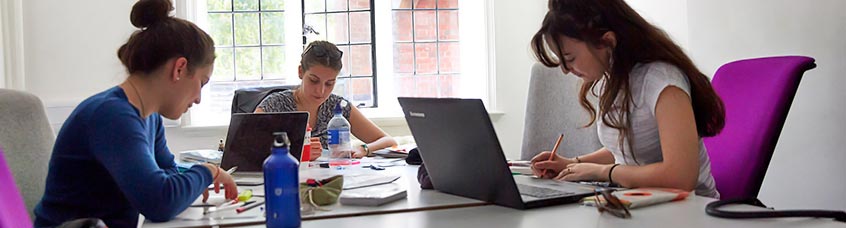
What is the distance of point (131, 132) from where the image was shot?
1513mm

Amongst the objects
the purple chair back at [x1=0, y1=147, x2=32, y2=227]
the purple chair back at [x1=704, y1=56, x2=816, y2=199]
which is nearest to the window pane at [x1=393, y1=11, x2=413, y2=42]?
the purple chair back at [x1=704, y1=56, x2=816, y2=199]

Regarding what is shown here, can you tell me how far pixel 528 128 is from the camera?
2719 mm

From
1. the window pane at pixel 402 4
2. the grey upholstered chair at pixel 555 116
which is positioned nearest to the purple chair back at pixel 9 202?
the grey upholstered chair at pixel 555 116

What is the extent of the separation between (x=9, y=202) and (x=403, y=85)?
3934mm

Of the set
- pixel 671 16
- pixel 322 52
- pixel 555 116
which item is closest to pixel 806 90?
pixel 555 116

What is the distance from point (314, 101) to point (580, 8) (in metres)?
1.62

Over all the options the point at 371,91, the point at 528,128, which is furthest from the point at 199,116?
the point at 528,128

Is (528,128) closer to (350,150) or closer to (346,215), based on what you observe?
(350,150)

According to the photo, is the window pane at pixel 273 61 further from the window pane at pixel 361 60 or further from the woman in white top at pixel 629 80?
the woman in white top at pixel 629 80

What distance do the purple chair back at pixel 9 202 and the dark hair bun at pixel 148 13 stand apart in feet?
1.96

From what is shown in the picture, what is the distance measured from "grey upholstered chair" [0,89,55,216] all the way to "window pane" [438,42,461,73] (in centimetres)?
329

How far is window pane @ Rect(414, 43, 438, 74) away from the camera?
16.5ft

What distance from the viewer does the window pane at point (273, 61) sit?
4824 mm

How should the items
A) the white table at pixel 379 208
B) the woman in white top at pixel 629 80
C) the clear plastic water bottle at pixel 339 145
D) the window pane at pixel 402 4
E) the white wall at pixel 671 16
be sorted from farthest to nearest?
1. the window pane at pixel 402 4
2. the white wall at pixel 671 16
3. the clear plastic water bottle at pixel 339 145
4. the woman in white top at pixel 629 80
5. the white table at pixel 379 208
